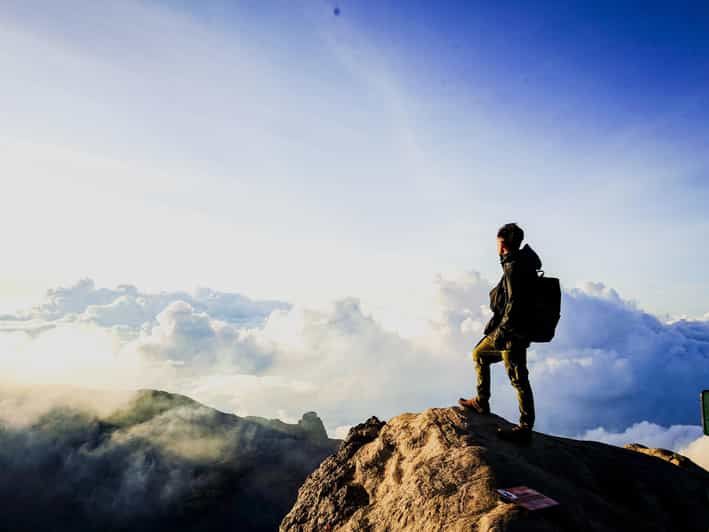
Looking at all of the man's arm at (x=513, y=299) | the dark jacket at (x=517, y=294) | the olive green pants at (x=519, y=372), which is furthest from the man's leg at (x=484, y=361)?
the man's arm at (x=513, y=299)

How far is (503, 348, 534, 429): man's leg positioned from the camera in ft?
26.7

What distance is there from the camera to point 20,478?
145 m

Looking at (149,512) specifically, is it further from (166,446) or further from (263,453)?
(263,453)

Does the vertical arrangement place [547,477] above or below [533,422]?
below

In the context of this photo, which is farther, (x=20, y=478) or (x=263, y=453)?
(x=263, y=453)

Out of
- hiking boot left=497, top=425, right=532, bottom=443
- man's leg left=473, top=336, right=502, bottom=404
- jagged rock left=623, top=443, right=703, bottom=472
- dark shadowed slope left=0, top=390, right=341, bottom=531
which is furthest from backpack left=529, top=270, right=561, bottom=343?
dark shadowed slope left=0, top=390, right=341, bottom=531

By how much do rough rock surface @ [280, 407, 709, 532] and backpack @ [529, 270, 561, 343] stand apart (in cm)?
199

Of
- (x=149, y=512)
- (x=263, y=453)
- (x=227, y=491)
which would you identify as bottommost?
(x=149, y=512)

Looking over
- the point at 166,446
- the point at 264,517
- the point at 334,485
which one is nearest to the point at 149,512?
the point at 166,446

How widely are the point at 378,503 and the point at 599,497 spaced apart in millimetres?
3442

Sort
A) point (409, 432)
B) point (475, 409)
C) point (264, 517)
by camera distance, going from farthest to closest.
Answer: point (264, 517) → point (475, 409) → point (409, 432)

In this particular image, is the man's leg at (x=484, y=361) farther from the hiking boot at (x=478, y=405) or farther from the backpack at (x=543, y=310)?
the backpack at (x=543, y=310)

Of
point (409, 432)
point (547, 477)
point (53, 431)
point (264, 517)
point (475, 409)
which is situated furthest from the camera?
point (53, 431)

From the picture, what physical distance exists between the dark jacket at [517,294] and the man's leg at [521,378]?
7.1 inches
